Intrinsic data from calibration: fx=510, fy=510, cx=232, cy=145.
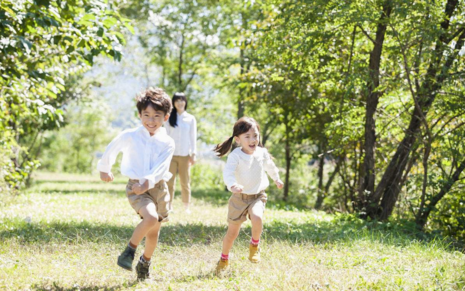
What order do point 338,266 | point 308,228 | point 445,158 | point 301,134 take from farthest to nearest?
point 301,134 → point 445,158 → point 308,228 → point 338,266

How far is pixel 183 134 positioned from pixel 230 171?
445 cm

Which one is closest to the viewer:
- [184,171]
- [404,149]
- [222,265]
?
[222,265]

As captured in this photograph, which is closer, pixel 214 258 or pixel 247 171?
pixel 247 171

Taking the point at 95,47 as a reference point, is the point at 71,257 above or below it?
below

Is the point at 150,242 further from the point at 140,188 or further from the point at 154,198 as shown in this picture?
the point at 140,188

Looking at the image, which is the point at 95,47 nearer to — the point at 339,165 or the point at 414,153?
the point at 414,153

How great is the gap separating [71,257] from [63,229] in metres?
1.85

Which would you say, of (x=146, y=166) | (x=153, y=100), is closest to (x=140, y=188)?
(x=146, y=166)

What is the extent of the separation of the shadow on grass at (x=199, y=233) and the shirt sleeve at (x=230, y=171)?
5.75 feet

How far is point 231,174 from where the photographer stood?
5348 mm

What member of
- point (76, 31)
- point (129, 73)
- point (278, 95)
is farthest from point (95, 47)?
point (129, 73)

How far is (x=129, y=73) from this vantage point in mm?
43125

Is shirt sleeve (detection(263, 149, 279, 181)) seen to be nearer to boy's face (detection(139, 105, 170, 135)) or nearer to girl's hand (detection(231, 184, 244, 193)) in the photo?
girl's hand (detection(231, 184, 244, 193))

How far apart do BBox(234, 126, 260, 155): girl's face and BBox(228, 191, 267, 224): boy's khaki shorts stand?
0.49 m
